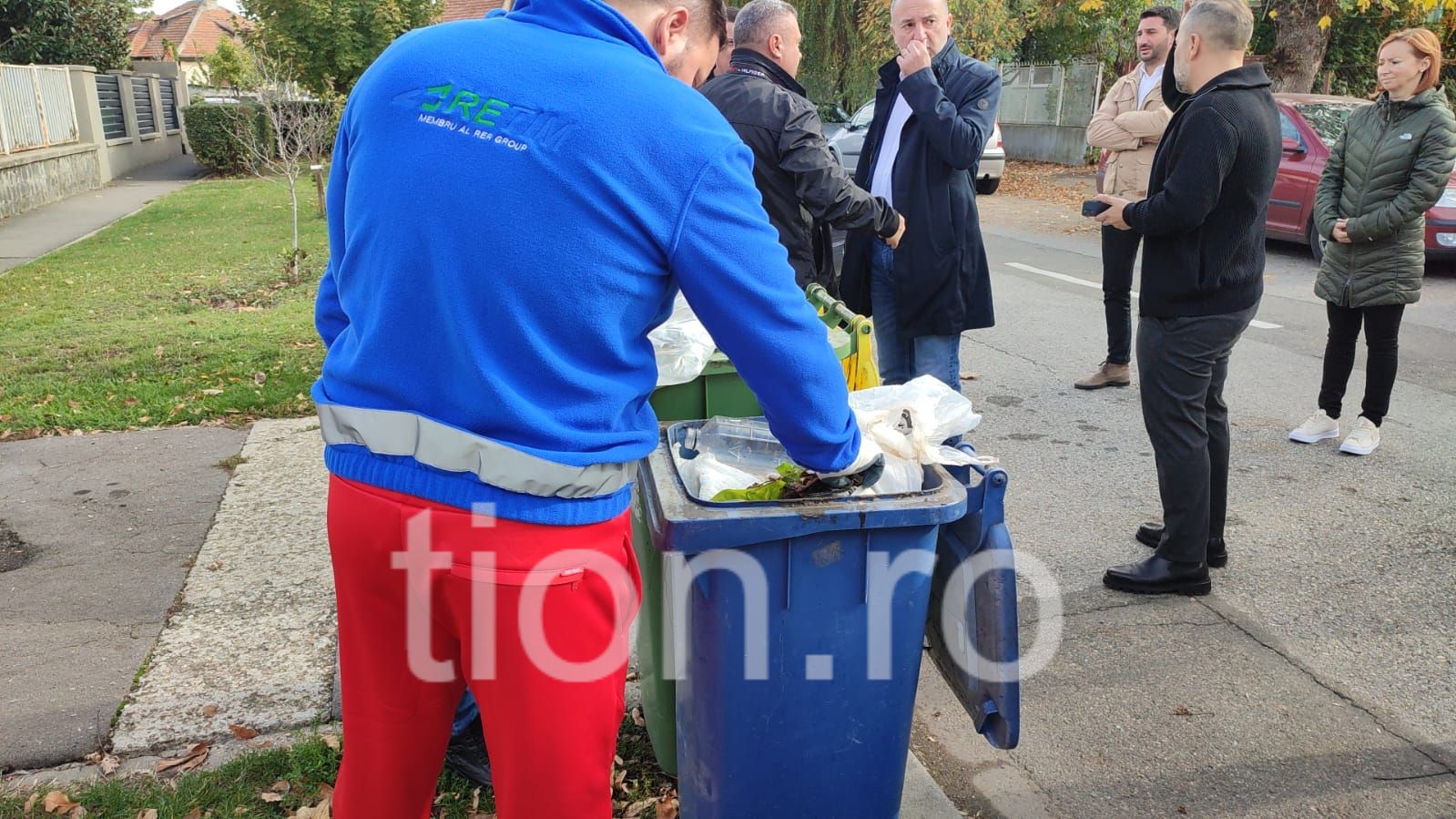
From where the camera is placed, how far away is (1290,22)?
16.0 metres

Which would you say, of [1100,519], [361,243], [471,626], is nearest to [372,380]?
[361,243]

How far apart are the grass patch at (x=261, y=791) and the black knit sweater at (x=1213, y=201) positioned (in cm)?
233

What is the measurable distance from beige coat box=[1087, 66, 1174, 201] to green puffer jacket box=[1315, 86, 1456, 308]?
1025 millimetres

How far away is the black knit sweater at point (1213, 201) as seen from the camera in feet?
11.5

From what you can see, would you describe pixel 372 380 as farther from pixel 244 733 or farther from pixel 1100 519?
pixel 1100 519

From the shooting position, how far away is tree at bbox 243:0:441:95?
74.9 feet

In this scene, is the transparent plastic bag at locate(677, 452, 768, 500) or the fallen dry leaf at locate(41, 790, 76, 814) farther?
the fallen dry leaf at locate(41, 790, 76, 814)

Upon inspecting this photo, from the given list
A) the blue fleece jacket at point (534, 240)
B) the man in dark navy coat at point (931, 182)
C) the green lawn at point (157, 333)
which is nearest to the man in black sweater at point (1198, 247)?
the man in dark navy coat at point (931, 182)

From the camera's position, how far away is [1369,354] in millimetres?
5508

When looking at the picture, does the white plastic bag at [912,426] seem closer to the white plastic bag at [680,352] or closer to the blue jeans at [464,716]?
the white plastic bag at [680,352]

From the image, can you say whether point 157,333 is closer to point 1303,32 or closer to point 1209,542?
point 1209,542

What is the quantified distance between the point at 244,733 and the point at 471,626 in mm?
1825

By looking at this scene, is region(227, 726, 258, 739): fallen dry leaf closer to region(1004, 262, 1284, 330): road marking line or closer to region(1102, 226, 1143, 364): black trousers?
region(1102, 226, 1143, 364): black trousers

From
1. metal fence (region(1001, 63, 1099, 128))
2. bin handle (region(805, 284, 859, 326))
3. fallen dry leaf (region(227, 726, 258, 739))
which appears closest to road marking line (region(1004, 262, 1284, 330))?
bin handle (region(805, 284, 859, 326))
